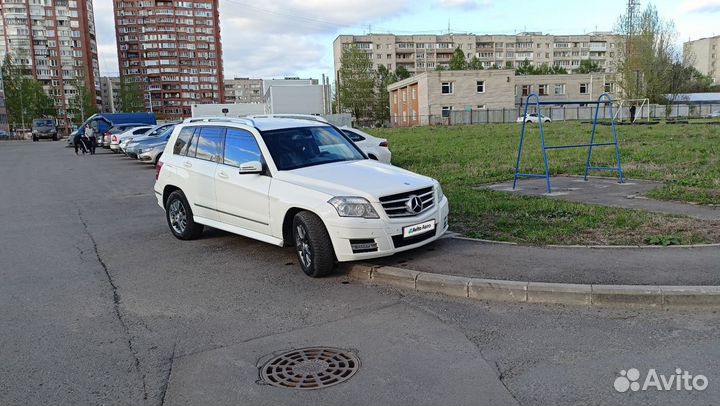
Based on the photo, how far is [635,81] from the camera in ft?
183

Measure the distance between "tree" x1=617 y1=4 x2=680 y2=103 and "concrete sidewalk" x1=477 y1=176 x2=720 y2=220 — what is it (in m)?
50.3

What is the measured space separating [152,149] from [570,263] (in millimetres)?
19442

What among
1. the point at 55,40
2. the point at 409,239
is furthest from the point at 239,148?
the point at 55,40

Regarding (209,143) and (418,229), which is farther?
(209,143)

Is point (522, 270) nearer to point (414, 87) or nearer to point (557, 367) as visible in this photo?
point (557, 367)

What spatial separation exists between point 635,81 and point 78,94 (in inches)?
3538

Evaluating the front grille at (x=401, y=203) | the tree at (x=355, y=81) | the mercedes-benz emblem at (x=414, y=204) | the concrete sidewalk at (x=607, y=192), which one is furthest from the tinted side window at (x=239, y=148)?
the tree at (x=355, y=81)

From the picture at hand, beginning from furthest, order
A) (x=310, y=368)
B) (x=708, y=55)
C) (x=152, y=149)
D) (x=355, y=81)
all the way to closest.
Result: (x=708, y=55) → (x=355, y=81) → (x=152, y=149) → (x=310, y=368)

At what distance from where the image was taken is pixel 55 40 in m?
120

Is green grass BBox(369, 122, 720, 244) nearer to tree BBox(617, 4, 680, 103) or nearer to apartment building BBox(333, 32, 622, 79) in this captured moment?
tree BBox(617, 4, 680, 103)

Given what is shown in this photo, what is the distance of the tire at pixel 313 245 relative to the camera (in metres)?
5.89

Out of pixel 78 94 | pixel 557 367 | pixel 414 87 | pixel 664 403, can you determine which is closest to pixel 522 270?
pixel 557 367

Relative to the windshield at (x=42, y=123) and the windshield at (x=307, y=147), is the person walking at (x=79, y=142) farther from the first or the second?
the windshield at (x=42, y=123)

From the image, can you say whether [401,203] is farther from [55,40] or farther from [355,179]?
[55,40]
